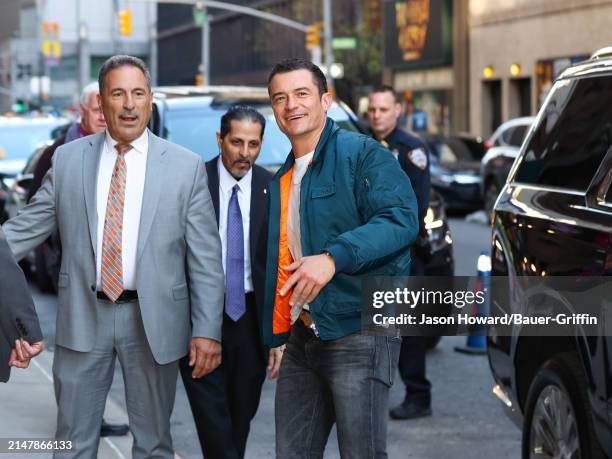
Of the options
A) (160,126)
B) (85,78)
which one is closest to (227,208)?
(160,126)

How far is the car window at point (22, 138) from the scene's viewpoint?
1961 cm

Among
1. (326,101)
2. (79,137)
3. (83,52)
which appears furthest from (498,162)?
(83,52)

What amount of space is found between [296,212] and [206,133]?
16.8 feet

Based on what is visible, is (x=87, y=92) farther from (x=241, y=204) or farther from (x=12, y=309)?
(x=12, y=309)

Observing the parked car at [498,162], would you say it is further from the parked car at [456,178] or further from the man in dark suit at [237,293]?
the man in dark suit at [237,293]

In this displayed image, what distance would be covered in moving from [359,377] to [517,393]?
5.50 ft

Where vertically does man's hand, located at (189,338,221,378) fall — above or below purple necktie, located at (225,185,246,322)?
below

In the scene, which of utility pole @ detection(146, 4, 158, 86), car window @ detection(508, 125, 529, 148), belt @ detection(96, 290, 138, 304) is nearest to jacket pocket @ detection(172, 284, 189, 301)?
belt @ detection(96, 290, 138, 304)

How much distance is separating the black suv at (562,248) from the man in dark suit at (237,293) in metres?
1.11

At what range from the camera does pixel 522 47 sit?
135 feet

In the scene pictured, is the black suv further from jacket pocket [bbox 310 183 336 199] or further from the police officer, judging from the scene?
the police officer

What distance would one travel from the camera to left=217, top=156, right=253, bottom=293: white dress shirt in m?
6.58

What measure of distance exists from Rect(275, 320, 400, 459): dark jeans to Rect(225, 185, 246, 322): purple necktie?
1.51 m

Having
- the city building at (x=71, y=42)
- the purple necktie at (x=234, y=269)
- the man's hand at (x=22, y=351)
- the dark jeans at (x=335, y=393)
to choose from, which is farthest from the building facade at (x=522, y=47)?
the city building at (x=71, y=42)
